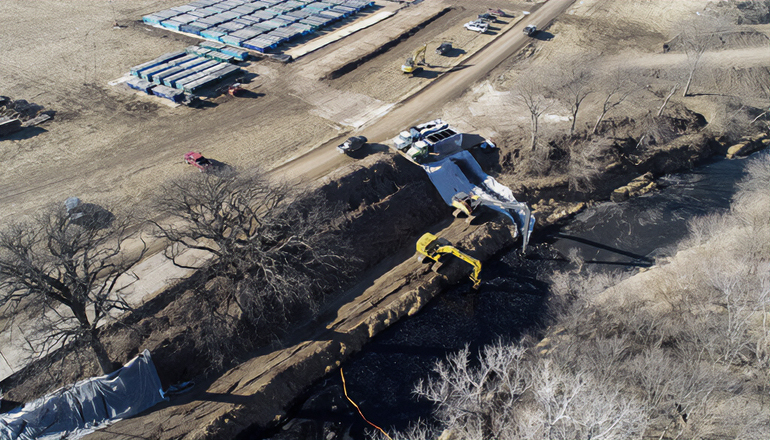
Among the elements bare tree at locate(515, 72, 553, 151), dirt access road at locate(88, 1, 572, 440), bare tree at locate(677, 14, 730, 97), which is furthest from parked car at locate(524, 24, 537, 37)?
dirt access road at locate(88, 1, 572, 440)

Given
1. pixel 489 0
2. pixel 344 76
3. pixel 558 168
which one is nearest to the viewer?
pixel 558 168

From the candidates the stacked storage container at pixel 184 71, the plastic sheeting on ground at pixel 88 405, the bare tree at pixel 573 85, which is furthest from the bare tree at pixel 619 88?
the plastic sheeting on ground at pixel 88 405

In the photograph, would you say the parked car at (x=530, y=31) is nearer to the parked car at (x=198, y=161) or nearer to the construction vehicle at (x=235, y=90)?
the construction vehicle at (x=235, y=90)

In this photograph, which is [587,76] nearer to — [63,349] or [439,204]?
[439,204]

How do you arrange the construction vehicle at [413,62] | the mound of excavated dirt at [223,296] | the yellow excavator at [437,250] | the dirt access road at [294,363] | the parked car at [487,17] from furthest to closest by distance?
the parked car at [487,17] → the construction vehicle at [413,62] → the yellow excavator at [437,250] → the mound of excavated dirt at [223,296] → the dirt access road at [294,363]

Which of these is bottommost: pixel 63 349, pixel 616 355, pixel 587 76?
pixel 616 355

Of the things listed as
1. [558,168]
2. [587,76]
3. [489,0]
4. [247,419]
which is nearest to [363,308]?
[247,419]
